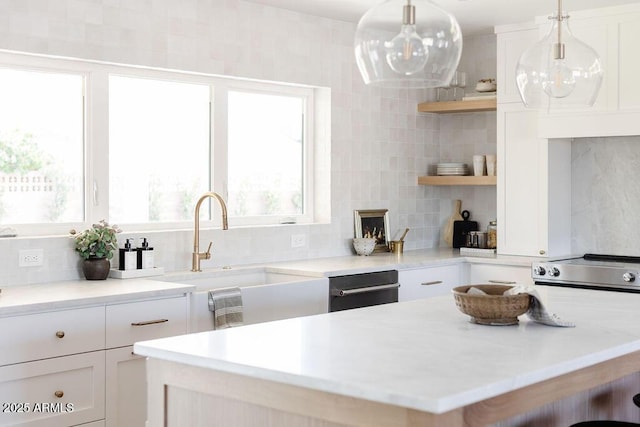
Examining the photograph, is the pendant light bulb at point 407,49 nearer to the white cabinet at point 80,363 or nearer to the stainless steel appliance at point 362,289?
the white cabinet at point 80,363

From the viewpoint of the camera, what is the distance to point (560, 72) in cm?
305

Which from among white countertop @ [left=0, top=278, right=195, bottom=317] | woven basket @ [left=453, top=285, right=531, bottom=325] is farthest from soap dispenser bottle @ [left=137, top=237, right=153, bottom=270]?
woven basket @ [left=453, top=285, right=531, bottom=325]

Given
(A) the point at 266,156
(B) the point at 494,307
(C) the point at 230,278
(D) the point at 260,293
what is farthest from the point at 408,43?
(A) the point at 266,156

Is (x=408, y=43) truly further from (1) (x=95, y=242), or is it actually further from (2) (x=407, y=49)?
(1) (x=95, y=242)

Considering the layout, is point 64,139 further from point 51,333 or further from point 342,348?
point 342,348

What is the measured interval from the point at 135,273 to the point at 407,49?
8.92 feet

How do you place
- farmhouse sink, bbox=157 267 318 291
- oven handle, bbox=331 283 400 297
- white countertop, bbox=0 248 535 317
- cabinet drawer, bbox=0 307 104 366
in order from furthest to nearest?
oven handle, bbox=331 283 400 297
farmhouse sink, bbox=157 267 318 291
white countertop, bbox=0 248 535 317
cabinet drawer, bbox=0 307 104 366

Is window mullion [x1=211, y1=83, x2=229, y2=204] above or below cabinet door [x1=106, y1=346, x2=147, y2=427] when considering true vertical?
above

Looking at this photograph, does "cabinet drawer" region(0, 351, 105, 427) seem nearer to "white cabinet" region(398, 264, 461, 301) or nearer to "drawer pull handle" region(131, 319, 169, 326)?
"drawer pull handle" region(131, 319, 169, 326)

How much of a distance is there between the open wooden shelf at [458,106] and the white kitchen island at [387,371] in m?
3.24

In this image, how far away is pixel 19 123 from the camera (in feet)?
14.7

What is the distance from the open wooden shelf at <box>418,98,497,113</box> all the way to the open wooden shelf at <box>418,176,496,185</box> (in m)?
0.50

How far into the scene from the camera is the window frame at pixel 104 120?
4562 mm

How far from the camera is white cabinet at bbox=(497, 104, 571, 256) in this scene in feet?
19.7
